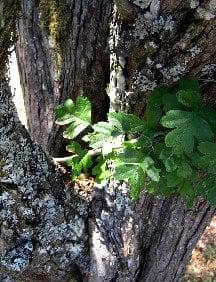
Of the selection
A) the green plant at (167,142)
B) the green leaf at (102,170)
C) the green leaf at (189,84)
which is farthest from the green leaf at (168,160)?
the green leaf at (102,170)

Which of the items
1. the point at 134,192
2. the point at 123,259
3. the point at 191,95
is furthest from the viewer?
the point at 123,259

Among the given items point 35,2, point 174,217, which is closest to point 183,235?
point 174,217

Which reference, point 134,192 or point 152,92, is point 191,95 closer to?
point 152,92

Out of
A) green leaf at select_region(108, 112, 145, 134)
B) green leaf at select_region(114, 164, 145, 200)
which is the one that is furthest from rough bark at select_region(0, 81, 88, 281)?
green leaf at select_region(114, 164, 145, 200)

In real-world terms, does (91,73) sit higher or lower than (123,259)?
higher

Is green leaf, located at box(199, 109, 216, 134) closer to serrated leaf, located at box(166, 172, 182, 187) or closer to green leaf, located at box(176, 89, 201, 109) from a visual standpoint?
green leaf, located at box(176, 89, 201, 109)

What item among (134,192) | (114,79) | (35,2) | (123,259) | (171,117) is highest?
(35,2)

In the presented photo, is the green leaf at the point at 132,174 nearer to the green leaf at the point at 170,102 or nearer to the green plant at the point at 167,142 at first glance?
the green plant at the point at 167,142
